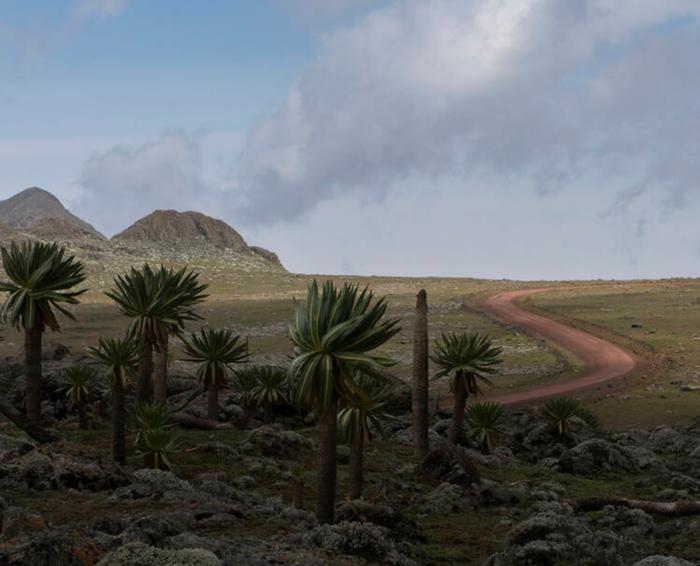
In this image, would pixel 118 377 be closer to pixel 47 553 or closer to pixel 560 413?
pixel 47 553

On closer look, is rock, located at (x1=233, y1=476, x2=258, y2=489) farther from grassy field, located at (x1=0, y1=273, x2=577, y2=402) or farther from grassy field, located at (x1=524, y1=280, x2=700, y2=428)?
grassy field, located at (x1=524, y1=280, x2=700, y2=428)

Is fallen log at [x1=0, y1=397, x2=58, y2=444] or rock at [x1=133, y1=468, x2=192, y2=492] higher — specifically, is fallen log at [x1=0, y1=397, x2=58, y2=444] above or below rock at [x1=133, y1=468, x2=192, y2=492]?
above

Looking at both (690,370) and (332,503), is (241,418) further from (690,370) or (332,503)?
(690,370)

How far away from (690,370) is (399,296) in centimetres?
5438

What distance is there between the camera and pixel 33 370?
86.2ft

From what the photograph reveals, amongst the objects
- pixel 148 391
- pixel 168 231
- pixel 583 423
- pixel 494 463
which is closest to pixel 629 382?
pixel 583 423

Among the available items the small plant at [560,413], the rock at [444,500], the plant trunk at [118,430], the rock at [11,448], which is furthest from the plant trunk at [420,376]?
the rock at [11,448]

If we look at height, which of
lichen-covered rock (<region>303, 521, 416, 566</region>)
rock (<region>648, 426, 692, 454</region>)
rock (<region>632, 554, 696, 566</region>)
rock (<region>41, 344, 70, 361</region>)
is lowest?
rock (<region>648, 426, 692, 454</region>)

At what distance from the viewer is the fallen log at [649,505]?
63.3 ft

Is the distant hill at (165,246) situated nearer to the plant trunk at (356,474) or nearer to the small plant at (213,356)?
the small plant at (213,356)

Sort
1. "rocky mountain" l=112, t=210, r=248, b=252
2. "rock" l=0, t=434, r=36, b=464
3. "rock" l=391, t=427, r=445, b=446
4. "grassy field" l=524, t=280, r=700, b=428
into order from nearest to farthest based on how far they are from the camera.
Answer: "rock" l=0, t=434, r=36, b=464, "rock" l=391, t=427, r=445, b=446, "grassy field" l=524, t=280, r=700, b=428, "rocky mountain" l=112, t=210, r=248, b=252

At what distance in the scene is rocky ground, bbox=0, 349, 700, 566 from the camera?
1170cm

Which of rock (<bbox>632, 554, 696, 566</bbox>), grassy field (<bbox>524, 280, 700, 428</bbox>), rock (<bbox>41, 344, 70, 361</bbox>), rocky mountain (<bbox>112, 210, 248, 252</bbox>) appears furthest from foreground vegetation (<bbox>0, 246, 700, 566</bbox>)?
rocky mountain (<bbox>112, 210, 248, 252</bbox>)

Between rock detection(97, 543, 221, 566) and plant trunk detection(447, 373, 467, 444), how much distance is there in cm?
1802
